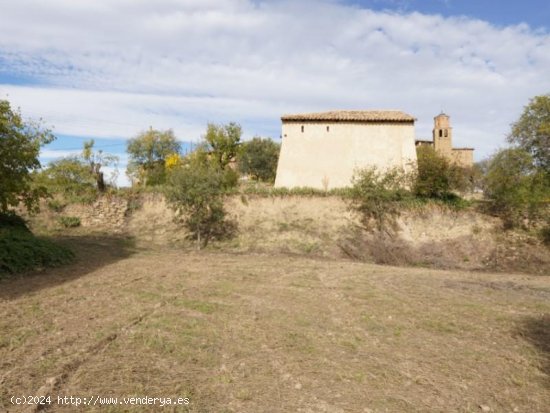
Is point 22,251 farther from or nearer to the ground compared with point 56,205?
nearer to the ground

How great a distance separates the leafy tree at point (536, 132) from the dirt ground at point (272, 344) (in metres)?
12.7

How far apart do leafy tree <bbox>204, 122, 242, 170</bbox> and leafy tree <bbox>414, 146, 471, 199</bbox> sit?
20.0 m

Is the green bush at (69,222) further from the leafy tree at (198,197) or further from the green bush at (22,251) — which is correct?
the green bush at (22,251)

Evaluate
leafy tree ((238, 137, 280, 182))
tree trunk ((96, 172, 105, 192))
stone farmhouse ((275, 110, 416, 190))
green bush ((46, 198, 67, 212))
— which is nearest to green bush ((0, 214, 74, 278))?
green bush ((46, 198, 67, 212))

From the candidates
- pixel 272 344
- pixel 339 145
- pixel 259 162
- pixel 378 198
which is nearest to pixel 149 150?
pixel 259 162

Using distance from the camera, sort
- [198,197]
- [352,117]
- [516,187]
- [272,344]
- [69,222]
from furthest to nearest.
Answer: [352,117] < [69,222] < [516,187] < [198,197] < [272,344]

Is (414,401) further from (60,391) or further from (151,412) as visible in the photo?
(60,391)

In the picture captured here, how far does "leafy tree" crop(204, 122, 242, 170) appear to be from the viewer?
4078 cm

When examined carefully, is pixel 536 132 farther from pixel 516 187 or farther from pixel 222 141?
pixel 222 141

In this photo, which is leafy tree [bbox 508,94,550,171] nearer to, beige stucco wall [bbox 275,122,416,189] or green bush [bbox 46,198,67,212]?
beige stucco wall [bbox 275,122,416,189]

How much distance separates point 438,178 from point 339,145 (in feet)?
27.2

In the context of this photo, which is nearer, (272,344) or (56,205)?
(272,344)

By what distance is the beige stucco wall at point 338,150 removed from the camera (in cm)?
3128

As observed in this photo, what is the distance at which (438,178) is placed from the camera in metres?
25.6
